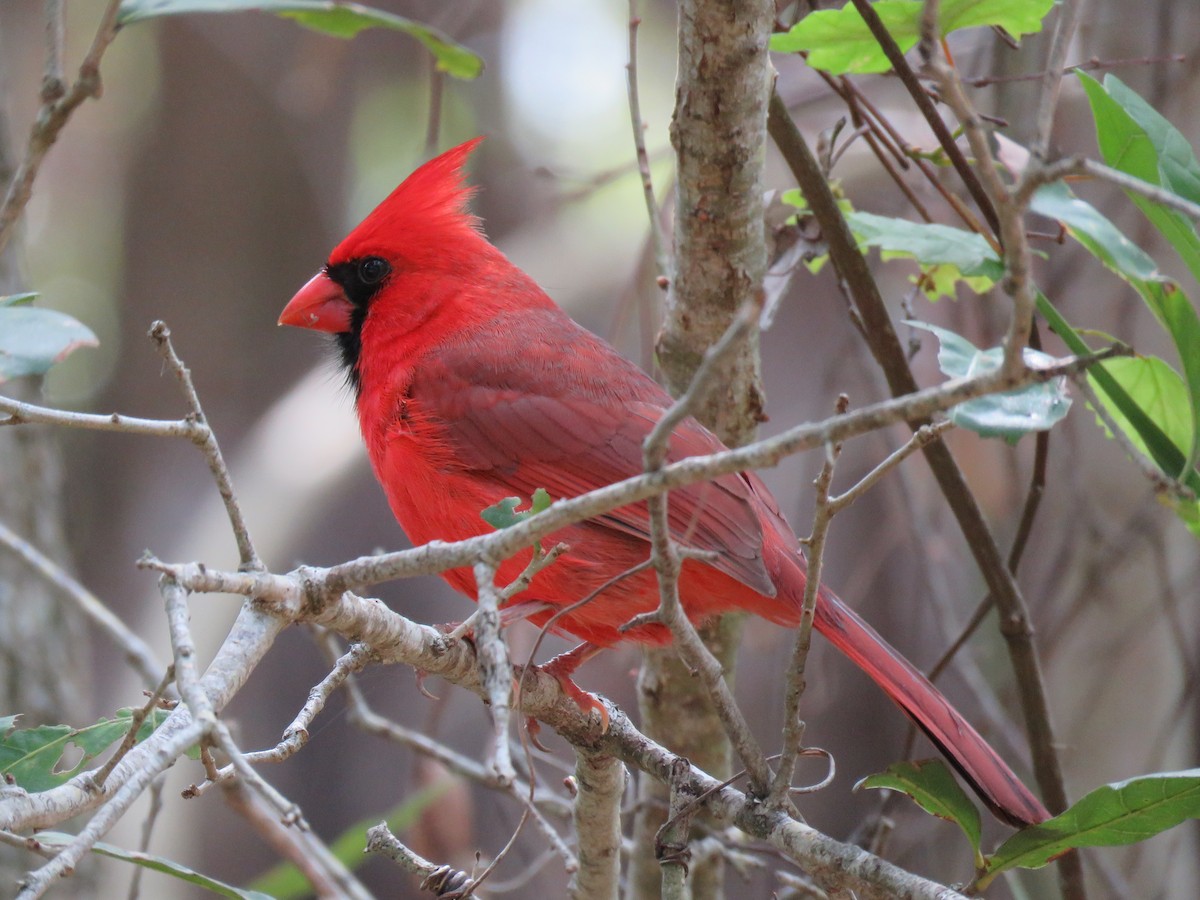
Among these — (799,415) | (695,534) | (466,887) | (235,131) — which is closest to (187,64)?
(235,131)

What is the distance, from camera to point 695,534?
6.52 feet

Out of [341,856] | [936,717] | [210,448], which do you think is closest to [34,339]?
[210,448]

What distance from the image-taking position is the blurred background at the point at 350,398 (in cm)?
345

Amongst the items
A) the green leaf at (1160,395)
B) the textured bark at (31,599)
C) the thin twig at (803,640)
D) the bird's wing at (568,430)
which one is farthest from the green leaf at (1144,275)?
the textured bark at (31,599)

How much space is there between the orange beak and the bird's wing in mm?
340

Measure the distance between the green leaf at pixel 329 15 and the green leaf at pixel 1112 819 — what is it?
145cm

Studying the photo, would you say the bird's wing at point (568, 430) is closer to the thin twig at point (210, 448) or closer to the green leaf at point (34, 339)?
the thin twig at point (210, 448)

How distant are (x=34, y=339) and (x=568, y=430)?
1115mm

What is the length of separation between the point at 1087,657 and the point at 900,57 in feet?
7.73

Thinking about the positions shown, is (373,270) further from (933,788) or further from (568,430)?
(933,788)

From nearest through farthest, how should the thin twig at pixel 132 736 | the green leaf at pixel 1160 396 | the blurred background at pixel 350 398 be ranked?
1. the thin twig at pixel 132 736
2. the green leaf at pixel 1160 396
3. the blurred background at pixel 350 398

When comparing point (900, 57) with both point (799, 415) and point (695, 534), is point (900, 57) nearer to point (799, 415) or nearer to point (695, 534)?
point (695, 534)

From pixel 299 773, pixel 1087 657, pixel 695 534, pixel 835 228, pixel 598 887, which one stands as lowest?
pixel 299 773

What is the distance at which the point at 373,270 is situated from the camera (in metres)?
2.59
